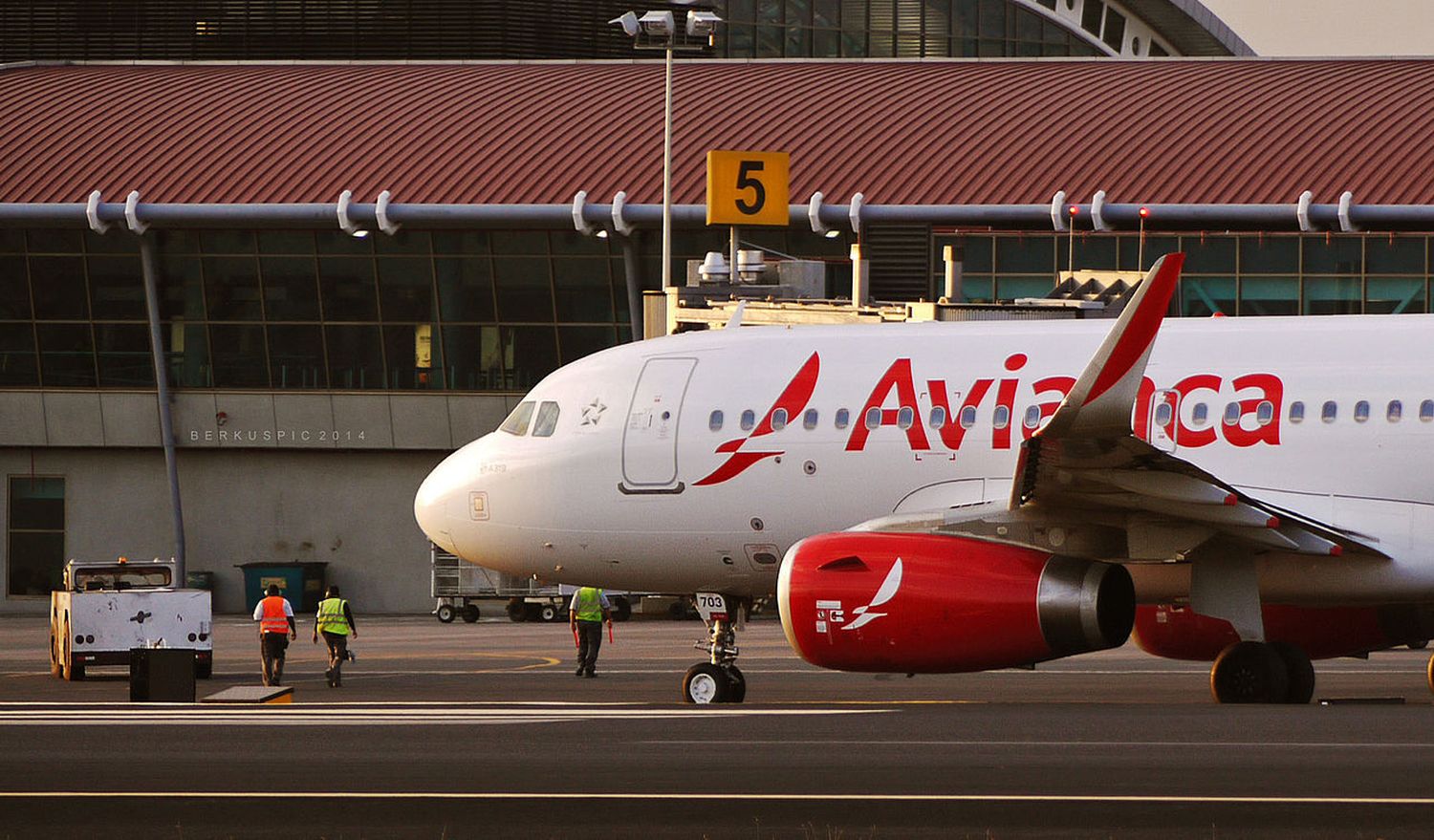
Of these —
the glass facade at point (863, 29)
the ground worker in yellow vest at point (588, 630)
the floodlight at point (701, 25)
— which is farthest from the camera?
the glass facade at point (863, 29)

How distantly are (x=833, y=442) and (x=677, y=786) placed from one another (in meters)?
7.71

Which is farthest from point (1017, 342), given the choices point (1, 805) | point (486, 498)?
point (1, 805)

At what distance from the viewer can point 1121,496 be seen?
18094 millimetres

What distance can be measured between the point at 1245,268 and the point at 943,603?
32261 millimetres

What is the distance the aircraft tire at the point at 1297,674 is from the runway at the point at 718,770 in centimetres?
43

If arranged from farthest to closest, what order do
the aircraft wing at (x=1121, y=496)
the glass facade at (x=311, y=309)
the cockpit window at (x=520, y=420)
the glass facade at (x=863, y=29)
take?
1. the glass facade at (x=863, y=29)
2. the glass facade at (x=311, y=309)
3. the cockpit window at (x=520, y=420)
4. the aircraft wing at (x=1121, y=496)

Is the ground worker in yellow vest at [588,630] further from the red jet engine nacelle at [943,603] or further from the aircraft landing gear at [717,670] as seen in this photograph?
the red jet engine nacelle at [943,603]

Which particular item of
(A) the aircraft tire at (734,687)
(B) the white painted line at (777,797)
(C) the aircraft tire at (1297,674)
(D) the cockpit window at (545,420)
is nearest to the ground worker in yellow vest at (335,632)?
(D) the cockpit window at (545,420)

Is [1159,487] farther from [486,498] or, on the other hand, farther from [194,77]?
[194,77]

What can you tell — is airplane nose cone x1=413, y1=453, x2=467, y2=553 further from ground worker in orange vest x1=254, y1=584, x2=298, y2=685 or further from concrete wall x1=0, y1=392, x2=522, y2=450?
concrete wall x1=0, y1=392, x2=522, y2=450

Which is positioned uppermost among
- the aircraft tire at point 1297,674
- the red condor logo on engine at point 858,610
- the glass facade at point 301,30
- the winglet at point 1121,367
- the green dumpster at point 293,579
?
the glass facade at point 301,30

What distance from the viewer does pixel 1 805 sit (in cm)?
1263

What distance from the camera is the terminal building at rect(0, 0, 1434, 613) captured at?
50.5m

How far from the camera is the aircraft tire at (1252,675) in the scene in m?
19.0
